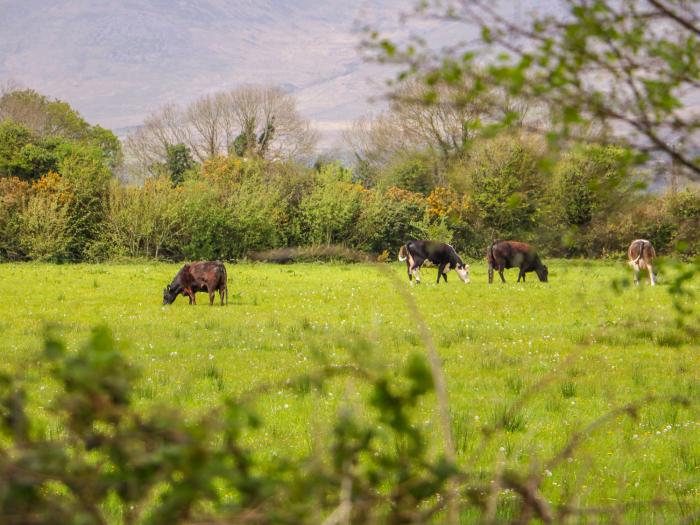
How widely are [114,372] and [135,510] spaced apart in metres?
0.41

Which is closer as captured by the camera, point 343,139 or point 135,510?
point 135,510

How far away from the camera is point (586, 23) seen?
10.9 ft

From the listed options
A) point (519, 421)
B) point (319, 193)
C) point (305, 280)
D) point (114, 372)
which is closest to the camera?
point (114, 372)

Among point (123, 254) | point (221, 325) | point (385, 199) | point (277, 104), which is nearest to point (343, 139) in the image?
point (277, 104)

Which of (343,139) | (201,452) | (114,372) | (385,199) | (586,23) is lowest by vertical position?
(201,452)

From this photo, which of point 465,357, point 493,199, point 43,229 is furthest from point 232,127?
point 465,357

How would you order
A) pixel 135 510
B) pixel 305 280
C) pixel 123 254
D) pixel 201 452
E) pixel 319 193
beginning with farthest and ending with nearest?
pixel 319 193 → pixel 123 254 → pixel 305 280 → pixel 135 510 → pixel 201 452

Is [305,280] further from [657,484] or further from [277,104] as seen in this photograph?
[277,104]

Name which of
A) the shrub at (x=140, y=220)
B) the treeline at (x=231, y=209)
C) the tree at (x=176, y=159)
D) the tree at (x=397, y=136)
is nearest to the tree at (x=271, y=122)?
the tree at (x=397, y=136)

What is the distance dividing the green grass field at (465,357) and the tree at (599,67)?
0.88m

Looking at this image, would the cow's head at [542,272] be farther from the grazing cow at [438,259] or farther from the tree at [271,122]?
the tree at [271,122]

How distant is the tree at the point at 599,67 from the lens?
11.0 feet

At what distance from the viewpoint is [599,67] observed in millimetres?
3455

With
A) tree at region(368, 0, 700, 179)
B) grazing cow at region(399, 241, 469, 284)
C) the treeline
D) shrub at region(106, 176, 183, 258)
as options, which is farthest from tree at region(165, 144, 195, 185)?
tree at region(368, 0, 700, 179)
